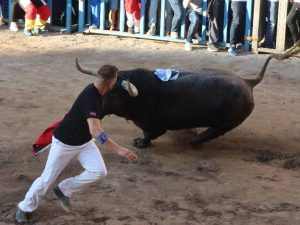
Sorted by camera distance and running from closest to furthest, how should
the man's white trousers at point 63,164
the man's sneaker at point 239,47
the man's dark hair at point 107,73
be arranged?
1. the man's dark hair at point 107,73
2. the man's white trousers at point 63,164
3. the man's sneaker at point 239,47

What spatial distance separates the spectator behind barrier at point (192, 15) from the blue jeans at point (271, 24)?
1487 mm

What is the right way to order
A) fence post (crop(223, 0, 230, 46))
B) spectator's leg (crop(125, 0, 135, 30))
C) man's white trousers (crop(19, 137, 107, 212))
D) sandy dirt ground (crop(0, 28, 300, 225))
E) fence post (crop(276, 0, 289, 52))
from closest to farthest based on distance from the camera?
man's white trousers (crop(19, 137, 107, 212)), sandy dirt ground (crop(0, 28, 300, 225)), fence post (crop(276, 0, 289, 52)), fence post (crop(223, 0, 230, 46)), spectator's leg (crop(125, 0, 135, 30))

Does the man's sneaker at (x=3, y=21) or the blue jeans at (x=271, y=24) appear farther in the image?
the man's sneaker at (x=3, y=21)

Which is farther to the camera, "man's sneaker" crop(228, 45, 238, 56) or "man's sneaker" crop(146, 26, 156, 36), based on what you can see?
"man's sneaker" crop(146, 26, 156, 36)

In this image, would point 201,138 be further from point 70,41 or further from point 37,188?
point 70,41

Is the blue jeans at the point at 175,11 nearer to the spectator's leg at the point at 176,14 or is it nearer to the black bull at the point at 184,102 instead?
the spectator's leg at the point at 176,14

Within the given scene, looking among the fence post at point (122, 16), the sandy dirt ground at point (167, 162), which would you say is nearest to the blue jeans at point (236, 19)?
the sandy dirt ground at point (167, 162)

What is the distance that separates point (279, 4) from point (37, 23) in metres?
5.50

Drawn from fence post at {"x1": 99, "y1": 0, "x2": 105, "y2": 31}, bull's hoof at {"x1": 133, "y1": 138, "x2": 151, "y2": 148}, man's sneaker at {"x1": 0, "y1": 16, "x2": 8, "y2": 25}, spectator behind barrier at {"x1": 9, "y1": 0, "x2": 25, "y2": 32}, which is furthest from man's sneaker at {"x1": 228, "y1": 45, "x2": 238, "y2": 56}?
bull's hoof at {"x1": 133, "y1": 138, "x2": 151, "y2": 148}

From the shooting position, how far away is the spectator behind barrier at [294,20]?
1341 cm

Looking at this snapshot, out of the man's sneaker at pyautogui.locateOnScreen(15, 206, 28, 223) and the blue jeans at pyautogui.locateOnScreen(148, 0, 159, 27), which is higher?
the blue jeans at pyautogui.locateOnScreen(148, 0, 159, 27)

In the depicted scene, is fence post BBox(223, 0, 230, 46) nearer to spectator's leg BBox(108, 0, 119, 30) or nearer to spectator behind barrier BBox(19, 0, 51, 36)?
spectator's leg BBox(108, 0, 119, 30)

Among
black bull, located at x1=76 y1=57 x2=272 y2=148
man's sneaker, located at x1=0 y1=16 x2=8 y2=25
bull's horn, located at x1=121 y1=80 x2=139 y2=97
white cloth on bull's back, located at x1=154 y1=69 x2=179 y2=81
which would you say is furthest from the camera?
man's sneaker, located at x1=0 y1=16 x2=8 y2=25

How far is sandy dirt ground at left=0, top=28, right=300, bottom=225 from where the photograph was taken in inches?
245
